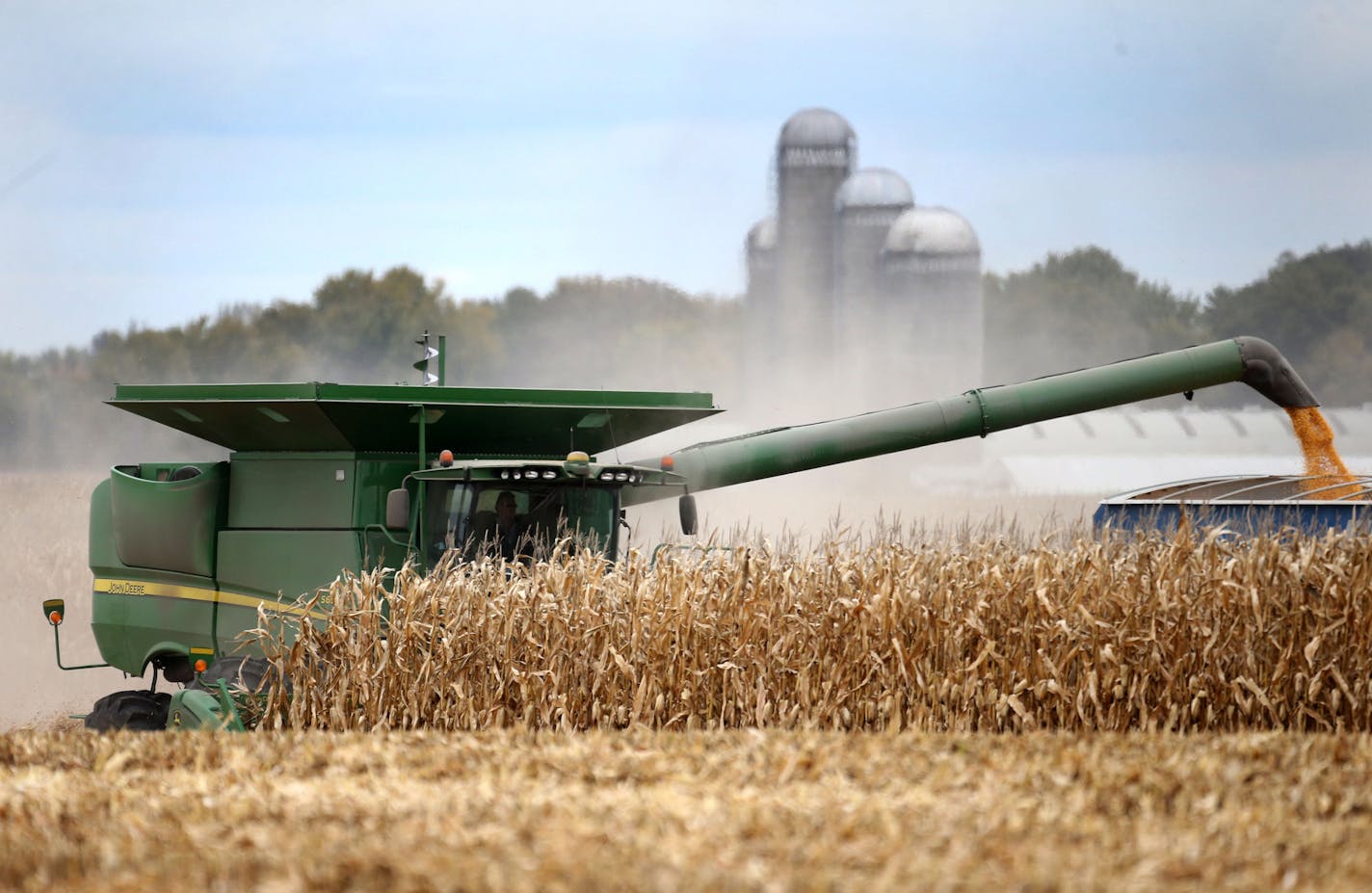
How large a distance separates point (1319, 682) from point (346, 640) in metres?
5.51

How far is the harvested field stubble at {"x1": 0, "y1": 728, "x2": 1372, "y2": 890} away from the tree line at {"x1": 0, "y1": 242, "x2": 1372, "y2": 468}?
28.2 metres

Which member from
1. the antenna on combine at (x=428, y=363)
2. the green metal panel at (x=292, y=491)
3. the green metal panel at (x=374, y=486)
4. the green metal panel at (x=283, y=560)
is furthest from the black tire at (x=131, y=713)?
the antenna on combine at (x=428, y=363)

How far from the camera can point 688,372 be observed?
37250 mm

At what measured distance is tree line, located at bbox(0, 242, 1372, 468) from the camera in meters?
34.3

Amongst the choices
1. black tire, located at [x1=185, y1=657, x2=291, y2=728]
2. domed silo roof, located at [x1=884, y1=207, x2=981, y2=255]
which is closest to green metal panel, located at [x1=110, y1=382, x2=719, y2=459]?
black tire, located at [x1=185, y1=657, x2=291, y2=728]

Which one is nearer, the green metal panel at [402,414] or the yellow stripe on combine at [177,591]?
the green metal panel at [402,414]

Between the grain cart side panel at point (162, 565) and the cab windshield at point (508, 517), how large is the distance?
1769 mm

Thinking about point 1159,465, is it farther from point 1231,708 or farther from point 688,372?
point 1231,708

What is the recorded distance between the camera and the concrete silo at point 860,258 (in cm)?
3222

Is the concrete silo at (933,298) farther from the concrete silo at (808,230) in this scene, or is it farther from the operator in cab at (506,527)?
the operator in cab at (506,527)

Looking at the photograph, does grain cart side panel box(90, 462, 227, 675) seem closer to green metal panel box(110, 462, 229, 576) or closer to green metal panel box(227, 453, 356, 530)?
green metal panel box(110, 462, 229, 576)

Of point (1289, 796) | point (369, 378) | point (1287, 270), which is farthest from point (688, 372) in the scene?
point (1289, 796)

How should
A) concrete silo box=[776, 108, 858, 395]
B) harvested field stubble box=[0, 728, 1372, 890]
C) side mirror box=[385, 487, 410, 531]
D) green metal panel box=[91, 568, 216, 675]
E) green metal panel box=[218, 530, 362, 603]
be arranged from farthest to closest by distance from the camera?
concrete silo box=[776, 108, 858, 395] → green metal panel box=[91, 568, 216, 675] → green metal panel box=[218, 530, 362, 603] → side mirror box=[385, 487, 410, 531] → harvested field stubble box=[0, 728, 1372, 890]

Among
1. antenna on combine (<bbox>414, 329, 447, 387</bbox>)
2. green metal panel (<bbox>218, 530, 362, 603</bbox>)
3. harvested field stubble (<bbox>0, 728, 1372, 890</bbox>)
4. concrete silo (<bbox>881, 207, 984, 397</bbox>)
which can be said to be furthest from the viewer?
concrete silo (<bbox>881, 207, 984, 397</bbox>)
